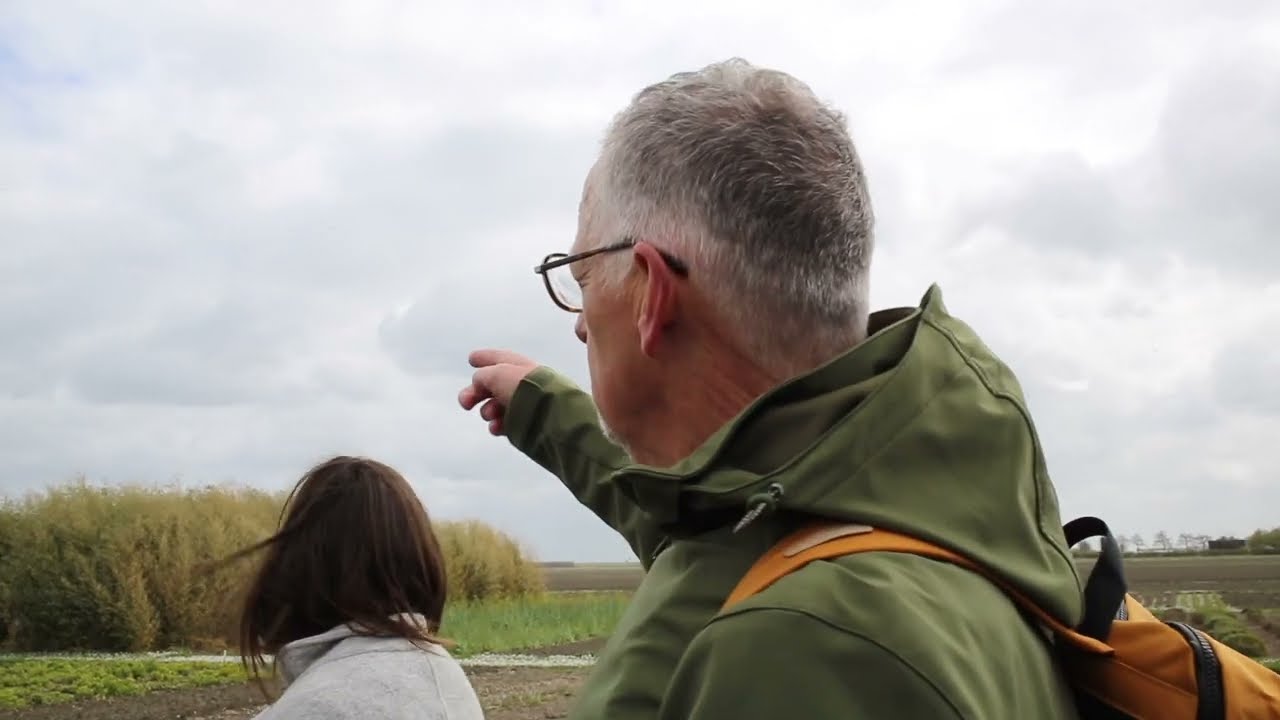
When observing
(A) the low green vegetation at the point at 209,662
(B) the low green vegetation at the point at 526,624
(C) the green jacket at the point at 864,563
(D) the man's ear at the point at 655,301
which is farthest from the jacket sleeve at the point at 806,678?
(B) the low green vegetation at the point at 526,624

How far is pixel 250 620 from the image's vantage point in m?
3.33

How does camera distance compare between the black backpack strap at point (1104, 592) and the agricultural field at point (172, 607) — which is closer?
the black backpack strap at point (1104, 592)

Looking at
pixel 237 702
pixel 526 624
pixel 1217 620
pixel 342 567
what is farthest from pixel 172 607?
pixel 342 567

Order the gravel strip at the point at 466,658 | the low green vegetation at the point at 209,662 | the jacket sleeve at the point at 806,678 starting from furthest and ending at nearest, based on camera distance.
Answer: the gravel strip at the point at 466,658 → the low green vegetation at the point at 209,662 → the jacket sleeve at the point at 806,678

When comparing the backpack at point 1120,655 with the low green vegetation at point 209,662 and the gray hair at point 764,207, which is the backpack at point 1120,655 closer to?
the gray hair at point 764,207

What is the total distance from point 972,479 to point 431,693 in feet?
6.77

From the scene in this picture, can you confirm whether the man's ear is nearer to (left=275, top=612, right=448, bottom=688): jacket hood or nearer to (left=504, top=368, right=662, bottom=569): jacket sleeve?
(left=504, top=368, right=662, bottom=569): jacket sleeve

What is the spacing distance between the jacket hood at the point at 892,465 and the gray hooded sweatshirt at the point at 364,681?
69.5 inches

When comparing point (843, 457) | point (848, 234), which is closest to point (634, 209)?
point (848, 234)

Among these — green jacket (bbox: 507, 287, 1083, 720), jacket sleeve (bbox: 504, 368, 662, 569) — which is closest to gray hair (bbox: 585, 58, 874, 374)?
green jacket (bbox: 507, 287, 1083, 720)

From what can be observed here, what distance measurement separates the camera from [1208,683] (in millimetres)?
1486

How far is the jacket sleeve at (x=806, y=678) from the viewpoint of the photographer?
1.24m

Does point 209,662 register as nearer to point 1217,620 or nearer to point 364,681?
point 1217,620

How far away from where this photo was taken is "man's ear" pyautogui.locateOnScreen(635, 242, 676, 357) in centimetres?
167
